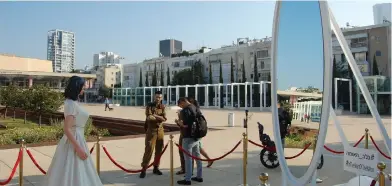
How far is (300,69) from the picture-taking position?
4.29 meters

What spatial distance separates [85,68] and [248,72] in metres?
87.2

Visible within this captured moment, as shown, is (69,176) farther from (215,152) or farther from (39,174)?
(215,152)

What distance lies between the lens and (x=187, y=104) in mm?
6148

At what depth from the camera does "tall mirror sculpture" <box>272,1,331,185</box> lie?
12.6 ft

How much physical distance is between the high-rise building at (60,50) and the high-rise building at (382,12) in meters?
183

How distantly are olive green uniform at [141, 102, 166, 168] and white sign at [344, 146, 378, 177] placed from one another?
3.39 metres

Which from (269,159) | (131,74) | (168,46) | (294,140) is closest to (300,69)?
(269,159)

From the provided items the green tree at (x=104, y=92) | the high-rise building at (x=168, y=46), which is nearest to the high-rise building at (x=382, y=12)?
the green tree at (x=104, y=92)

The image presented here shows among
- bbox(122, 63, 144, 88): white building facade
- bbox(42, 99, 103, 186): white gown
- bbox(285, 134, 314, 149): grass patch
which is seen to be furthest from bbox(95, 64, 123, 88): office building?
bbox(42, 99, 103, 186): white gown

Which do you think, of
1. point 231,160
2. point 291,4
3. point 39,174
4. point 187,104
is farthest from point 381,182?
point 39,174

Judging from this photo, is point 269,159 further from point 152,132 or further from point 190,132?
point 152,132

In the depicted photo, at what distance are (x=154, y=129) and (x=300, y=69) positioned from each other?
3135 millimetres

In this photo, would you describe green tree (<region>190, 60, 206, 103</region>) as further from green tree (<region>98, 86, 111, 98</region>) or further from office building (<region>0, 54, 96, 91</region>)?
green tree (<region>98, 86, 111, 98</region>)

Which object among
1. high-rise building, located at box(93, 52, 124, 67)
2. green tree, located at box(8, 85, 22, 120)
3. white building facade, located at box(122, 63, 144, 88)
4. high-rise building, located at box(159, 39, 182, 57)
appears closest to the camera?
green tree, located at box(8, 85, 22, 120)
